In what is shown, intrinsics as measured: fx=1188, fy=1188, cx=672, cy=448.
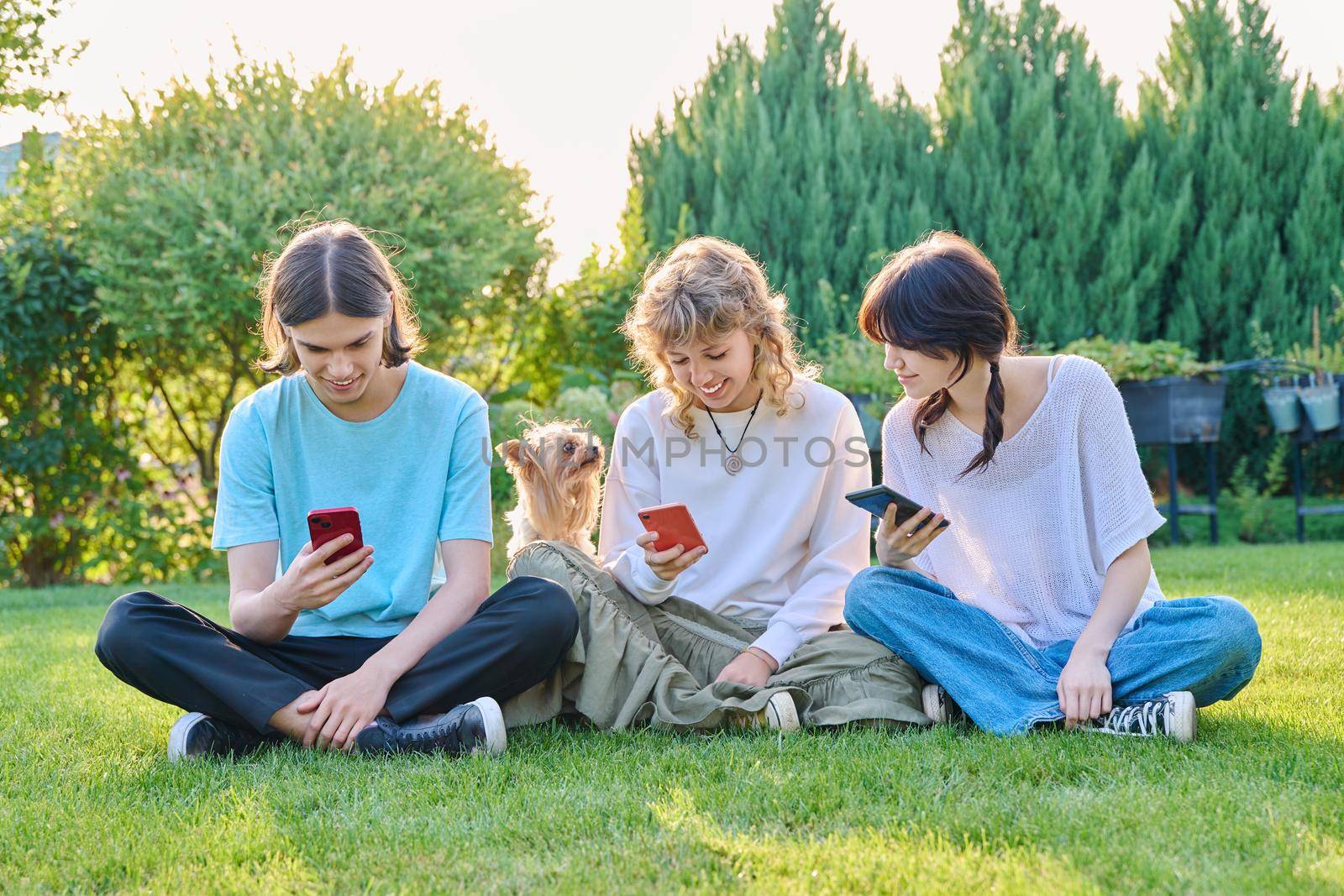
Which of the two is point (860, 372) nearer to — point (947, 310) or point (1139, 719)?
point (947, 310)

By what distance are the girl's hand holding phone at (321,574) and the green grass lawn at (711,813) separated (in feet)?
1.24

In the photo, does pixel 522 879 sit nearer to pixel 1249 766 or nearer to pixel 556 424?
pixel 1249 766

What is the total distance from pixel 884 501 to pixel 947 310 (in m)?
0.50

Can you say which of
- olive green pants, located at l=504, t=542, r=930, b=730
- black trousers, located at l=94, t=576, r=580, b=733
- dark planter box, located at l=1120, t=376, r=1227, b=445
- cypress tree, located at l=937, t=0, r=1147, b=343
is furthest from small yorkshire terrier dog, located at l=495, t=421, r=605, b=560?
cypress tree, located at l=937, t=0, r=1147, b=343

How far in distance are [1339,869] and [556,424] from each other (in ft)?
8.11

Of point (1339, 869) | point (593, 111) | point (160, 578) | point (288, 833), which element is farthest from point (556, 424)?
point (593, 111)

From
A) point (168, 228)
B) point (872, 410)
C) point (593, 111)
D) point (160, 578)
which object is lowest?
point (160, 578)

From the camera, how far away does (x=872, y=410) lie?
7.55m

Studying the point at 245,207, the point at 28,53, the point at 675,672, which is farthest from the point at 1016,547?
the point at 28,53

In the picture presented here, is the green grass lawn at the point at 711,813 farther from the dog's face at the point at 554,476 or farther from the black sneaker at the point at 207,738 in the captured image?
the dog's face at the point at 554,476

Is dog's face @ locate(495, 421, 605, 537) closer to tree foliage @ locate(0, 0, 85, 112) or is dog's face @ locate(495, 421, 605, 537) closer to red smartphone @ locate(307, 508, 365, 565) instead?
red smartphone @ locate(307, 508, 365, 565)

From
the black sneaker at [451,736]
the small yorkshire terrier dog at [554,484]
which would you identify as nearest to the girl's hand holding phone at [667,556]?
the small yorkshire terrier dog at [554,484]

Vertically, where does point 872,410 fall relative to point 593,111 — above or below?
below

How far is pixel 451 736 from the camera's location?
9.31ft
